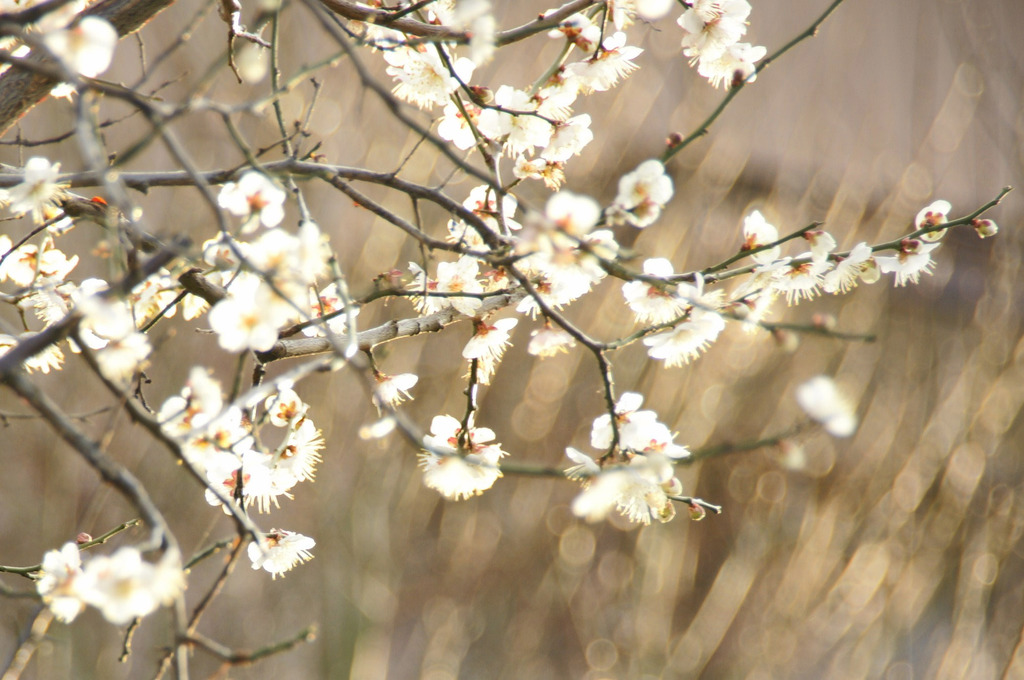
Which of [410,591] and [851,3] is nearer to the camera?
[410,591]

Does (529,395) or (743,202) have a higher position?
(743,202)

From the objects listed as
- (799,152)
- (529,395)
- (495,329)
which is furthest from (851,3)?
(495,329)

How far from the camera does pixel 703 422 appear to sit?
3.04 meters

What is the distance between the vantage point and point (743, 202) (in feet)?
10.4

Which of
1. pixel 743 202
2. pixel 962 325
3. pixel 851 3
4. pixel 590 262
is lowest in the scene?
pixel 590 262

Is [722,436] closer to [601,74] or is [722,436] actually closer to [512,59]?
[512,59]

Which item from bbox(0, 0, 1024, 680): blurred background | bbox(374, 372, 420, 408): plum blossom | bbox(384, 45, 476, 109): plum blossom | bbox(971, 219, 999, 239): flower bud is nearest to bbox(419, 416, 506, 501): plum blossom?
bbox(374, 372, 420, 408): plum blossom

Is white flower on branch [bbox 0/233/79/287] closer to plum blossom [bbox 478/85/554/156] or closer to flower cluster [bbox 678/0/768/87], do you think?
plum blossom [bbox 478/85/554/156]

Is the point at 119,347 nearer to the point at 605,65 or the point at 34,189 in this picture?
the point at 34,189

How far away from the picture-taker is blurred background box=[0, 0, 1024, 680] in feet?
8.86

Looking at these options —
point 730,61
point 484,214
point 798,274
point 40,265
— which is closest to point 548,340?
point 484,214

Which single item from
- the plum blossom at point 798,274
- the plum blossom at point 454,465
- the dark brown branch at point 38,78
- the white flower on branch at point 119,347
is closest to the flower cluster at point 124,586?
the white flower on branch at point 119,347

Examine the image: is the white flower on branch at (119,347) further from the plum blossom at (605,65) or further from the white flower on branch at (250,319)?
the plum blossom at (605,65)

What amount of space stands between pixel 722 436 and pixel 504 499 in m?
1.02
